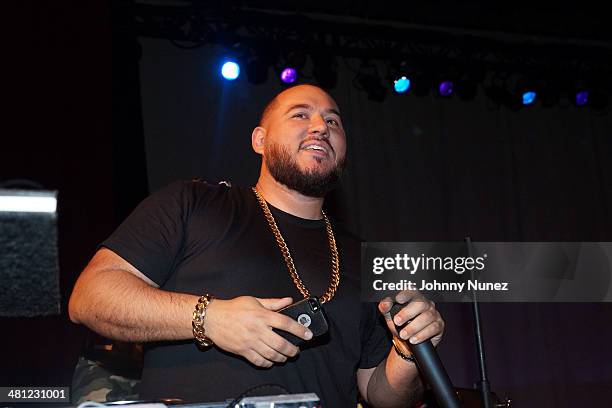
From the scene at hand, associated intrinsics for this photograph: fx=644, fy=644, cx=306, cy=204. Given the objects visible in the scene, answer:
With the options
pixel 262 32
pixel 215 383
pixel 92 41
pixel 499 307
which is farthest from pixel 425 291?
pixel 215 383

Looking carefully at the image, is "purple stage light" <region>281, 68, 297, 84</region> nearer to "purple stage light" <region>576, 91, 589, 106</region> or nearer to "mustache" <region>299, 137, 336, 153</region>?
"purple stage light" <region>576, 91, 589, 106</region>

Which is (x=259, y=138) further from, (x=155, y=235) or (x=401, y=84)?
(x=401, y=84)

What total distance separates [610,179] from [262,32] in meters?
3.20

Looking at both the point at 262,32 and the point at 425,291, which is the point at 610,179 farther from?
the point at 262,32

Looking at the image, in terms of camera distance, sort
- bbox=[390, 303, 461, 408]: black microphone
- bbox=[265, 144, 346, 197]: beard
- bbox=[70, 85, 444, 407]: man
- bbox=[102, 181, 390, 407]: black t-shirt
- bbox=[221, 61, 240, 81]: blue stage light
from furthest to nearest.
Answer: bbox=[221, 61, 240, 81]: blue stage light → bbox=[265, 144, 346, 197]: beard → bbox=[102, 181, 390, 407]: black t-shirt → bbox=[70, 85, 444, 407]: man → bbox=[390, 303, 461, 408]: black microphone

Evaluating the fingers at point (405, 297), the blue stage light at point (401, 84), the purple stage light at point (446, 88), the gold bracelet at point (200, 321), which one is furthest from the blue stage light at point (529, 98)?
the gold bracelet at point (200, 321)

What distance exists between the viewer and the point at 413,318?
1137 millimetres

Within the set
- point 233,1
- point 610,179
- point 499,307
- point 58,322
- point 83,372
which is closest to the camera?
point 83,372

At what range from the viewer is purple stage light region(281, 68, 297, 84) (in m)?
4.43

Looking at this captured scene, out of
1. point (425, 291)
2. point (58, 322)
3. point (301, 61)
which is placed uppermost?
point (301, 61)

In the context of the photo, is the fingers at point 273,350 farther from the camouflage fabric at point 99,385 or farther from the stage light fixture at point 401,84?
the stage light fixture at point 401,84

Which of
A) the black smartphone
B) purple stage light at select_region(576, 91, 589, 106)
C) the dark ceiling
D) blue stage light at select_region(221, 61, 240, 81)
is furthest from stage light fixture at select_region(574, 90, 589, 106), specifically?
the black smartphone

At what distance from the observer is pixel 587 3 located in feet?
14.5

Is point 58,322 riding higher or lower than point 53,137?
lower
